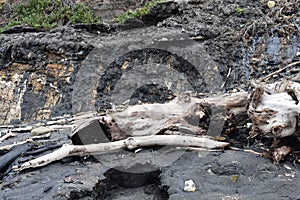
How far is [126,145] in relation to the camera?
344cm

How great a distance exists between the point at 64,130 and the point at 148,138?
167cm

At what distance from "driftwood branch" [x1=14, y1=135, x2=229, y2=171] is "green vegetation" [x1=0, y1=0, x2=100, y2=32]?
21.8 ft

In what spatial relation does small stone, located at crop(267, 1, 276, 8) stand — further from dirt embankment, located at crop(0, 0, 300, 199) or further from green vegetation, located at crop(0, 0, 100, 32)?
green vegetation, located at crop(0, 0, 100, 32)

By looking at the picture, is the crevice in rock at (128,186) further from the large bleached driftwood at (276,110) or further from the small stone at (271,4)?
the small stone at (271,4)

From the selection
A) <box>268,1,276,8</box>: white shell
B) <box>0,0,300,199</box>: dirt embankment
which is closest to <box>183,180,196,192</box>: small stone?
<box>0,0,300,199</box>: dirt embankment

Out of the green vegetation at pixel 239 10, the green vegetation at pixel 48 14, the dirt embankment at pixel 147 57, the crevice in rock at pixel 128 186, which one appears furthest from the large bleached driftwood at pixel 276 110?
the green vegetation at pixel 48 14

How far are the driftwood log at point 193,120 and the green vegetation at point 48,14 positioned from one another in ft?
21.2

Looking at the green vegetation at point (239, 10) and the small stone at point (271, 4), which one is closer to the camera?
the small stone at point (271, 4)

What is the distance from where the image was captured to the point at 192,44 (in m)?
8.03

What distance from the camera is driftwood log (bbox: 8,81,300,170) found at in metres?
3.19

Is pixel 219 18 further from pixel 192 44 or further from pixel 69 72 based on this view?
pixel 69 72

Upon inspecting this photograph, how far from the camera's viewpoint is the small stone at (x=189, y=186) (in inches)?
108

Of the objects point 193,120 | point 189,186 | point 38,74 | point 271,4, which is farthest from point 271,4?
point 189,186

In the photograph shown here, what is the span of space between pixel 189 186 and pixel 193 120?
1093 mm
